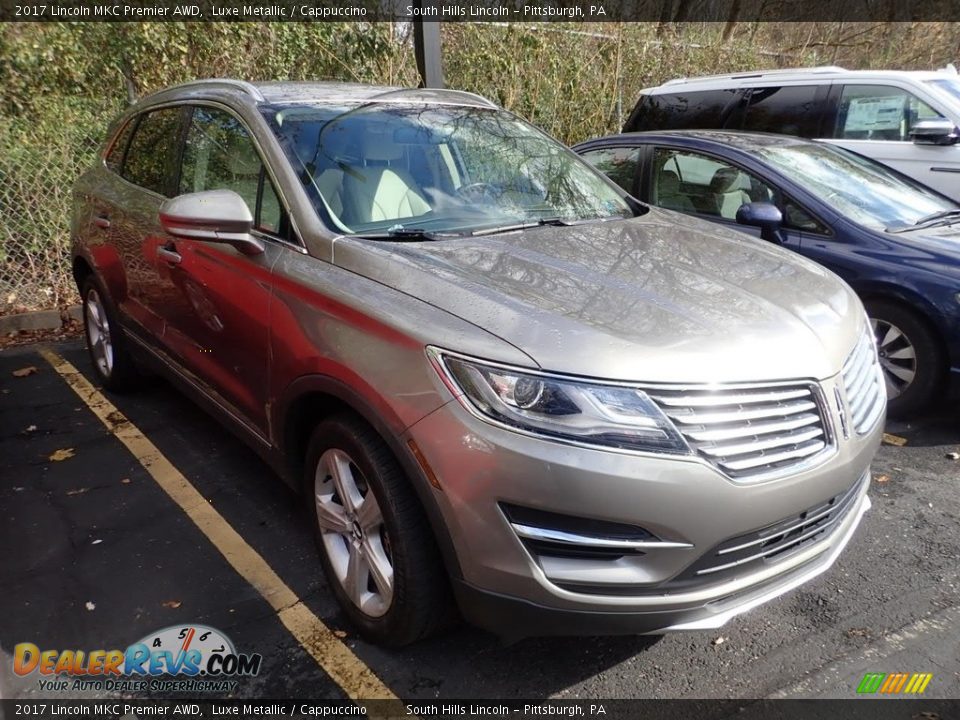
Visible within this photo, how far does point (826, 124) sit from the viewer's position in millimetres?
7297

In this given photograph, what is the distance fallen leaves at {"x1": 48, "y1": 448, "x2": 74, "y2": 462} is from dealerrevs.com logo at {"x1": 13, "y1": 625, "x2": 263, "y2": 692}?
5.24 feet

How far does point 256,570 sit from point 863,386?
2.31 m

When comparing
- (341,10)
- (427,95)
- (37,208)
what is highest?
(341,10)

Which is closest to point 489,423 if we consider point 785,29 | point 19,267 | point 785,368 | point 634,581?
point 634,581

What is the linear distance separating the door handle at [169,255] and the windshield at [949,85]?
689 cm

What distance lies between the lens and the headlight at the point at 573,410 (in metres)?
1.90

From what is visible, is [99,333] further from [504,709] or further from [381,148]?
[504,709]

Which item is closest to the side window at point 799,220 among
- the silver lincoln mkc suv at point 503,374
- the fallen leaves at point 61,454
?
the silver lincoln mkc suv at point 503,374

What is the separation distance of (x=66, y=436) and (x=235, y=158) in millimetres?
2093

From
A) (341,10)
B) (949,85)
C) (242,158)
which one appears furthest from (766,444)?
(341,10)

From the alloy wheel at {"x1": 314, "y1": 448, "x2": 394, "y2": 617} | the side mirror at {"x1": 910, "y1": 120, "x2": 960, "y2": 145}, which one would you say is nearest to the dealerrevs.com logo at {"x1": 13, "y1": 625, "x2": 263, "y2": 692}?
the alloy wheel at {"x1": 314, "y1": 448, "x2": 394, "y2": 617}

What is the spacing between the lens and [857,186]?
15.5 ft

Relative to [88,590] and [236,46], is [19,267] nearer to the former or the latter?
[236,46]

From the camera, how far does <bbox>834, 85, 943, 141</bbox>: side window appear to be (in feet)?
22.5
